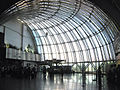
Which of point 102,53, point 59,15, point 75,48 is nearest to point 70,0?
point 59,15

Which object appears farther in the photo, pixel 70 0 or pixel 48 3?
pixel 48 3

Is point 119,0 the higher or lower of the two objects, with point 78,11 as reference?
lower

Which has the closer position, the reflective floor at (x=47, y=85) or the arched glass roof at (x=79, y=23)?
the reflective floor at (x=47, y=85)

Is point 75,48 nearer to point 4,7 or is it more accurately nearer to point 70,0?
point 70,0

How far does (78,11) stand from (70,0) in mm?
5250

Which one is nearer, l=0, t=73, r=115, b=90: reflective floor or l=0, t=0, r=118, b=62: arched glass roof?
l=0, t=73, r=115, b=90: reflective floor

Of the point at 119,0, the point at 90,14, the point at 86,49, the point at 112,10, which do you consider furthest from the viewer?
the point at 86,49

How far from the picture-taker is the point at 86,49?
148ft

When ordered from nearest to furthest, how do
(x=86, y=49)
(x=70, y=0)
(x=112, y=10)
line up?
(x=112, y=10) < (x=70, y=0) < (x=86, y=49)

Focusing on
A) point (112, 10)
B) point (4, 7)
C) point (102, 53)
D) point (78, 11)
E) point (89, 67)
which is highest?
point (78, 11)

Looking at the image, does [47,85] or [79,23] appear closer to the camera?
[47,85]

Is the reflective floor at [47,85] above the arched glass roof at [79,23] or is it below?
below

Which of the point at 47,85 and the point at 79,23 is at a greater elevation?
the point at 79,23

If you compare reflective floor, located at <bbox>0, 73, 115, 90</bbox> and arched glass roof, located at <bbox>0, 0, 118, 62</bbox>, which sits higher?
arched glass roof, located at <bbox>0, 0, 118, 62</bbox>
